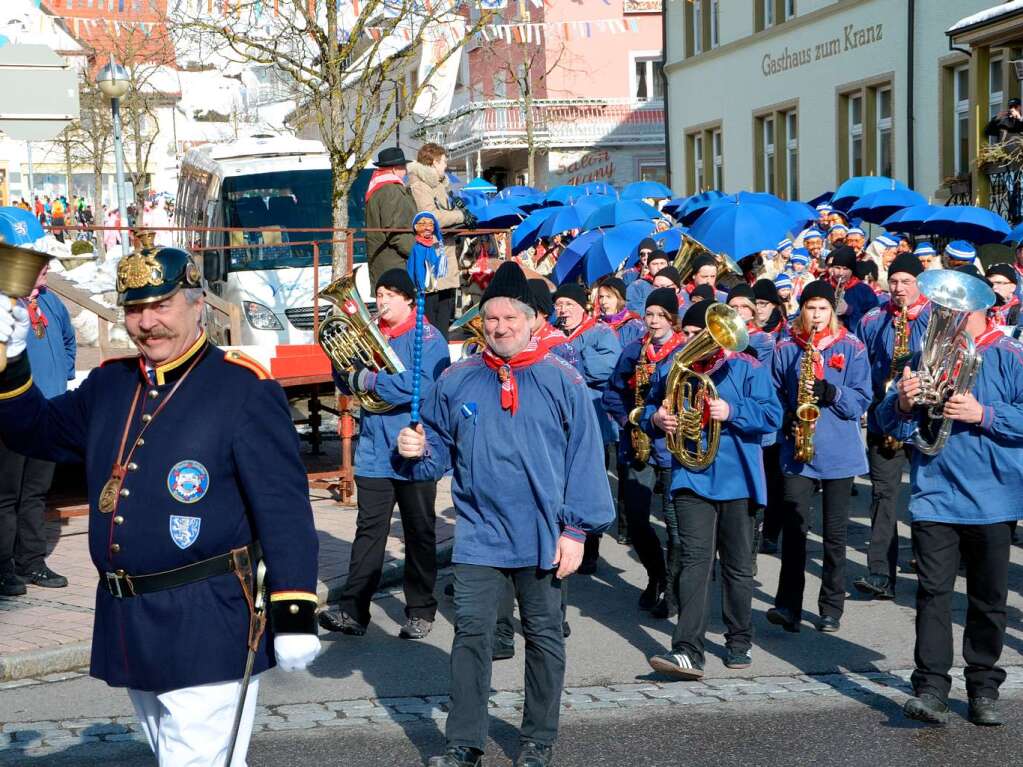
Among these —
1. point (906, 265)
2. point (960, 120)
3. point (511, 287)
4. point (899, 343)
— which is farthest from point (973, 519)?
point (960, 120)

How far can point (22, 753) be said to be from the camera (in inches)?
243

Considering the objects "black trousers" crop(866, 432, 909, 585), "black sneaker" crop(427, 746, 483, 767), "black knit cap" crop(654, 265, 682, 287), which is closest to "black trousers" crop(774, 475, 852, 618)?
"black trousers" crop(866, 432, 909, 585)

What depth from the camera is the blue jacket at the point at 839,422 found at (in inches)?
330

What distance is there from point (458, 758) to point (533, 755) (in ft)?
0.96

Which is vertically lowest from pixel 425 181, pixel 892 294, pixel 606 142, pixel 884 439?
pixel 884 439

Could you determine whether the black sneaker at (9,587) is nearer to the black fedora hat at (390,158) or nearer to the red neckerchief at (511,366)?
the red neckerchief at (511,366)

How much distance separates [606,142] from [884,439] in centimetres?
4056

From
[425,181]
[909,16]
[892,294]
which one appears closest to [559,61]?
[909,16]

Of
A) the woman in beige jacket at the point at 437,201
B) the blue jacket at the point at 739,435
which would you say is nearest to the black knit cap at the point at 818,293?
the blue jacket at the point at 739,435

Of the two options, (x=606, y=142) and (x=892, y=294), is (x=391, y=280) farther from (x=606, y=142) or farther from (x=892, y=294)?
(x=606, y=142)

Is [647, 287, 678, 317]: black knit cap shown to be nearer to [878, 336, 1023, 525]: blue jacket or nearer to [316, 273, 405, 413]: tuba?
[316, 273, 405, 413]: tuba

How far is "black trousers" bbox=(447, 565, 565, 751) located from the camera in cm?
579

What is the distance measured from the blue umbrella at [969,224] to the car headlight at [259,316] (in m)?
7.07

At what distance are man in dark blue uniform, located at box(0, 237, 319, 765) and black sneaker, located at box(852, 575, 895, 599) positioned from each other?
17.6 ft
